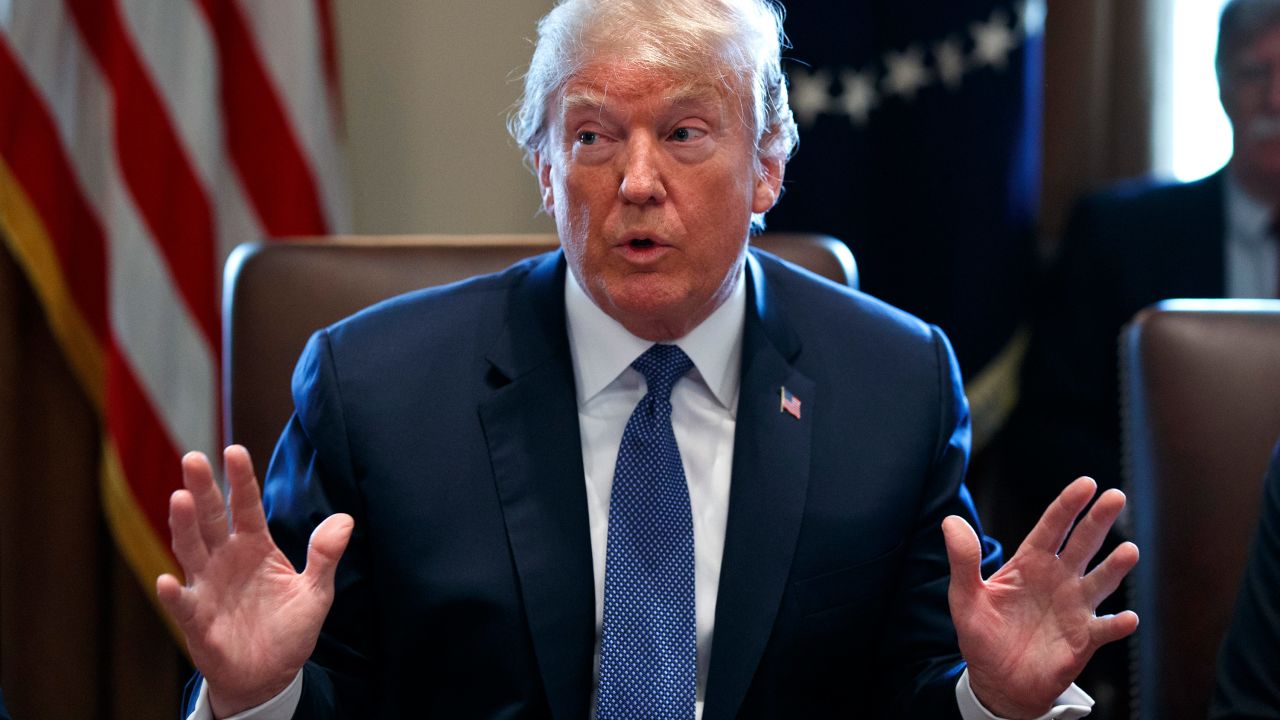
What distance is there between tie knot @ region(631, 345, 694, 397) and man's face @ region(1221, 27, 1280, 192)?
1.55 meters

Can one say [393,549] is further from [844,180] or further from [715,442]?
[844,180]

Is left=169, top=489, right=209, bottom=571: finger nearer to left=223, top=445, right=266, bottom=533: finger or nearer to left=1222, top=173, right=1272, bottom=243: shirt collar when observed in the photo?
left=223, top=445, right=266, bottom=533: finger

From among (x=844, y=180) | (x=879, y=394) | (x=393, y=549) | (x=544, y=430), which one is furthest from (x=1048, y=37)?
(x=393, y=549)

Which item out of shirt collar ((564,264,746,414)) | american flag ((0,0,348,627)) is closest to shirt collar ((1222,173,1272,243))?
shirt collar ((564,264,746,414))

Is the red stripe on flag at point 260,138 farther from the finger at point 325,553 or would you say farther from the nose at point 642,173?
the finger at point 325,553

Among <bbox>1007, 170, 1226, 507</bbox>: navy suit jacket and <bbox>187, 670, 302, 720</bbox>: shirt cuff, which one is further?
<bbox>1007, 170, 1226, 507</bbox>: navy suit jacket

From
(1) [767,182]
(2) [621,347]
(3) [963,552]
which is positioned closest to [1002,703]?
(3) [963,552]

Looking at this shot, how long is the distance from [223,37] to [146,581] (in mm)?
1059

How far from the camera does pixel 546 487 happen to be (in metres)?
1.45

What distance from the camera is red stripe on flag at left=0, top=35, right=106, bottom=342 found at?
7.78 feet

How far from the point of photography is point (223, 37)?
8.21ft

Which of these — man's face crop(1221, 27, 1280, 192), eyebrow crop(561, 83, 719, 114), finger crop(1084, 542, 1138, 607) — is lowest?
finger crop(1084, 542, 1138, 607)

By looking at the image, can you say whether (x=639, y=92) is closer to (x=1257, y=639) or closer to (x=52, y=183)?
(x=1257, y=639)

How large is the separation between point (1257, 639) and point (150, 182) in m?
1.98
